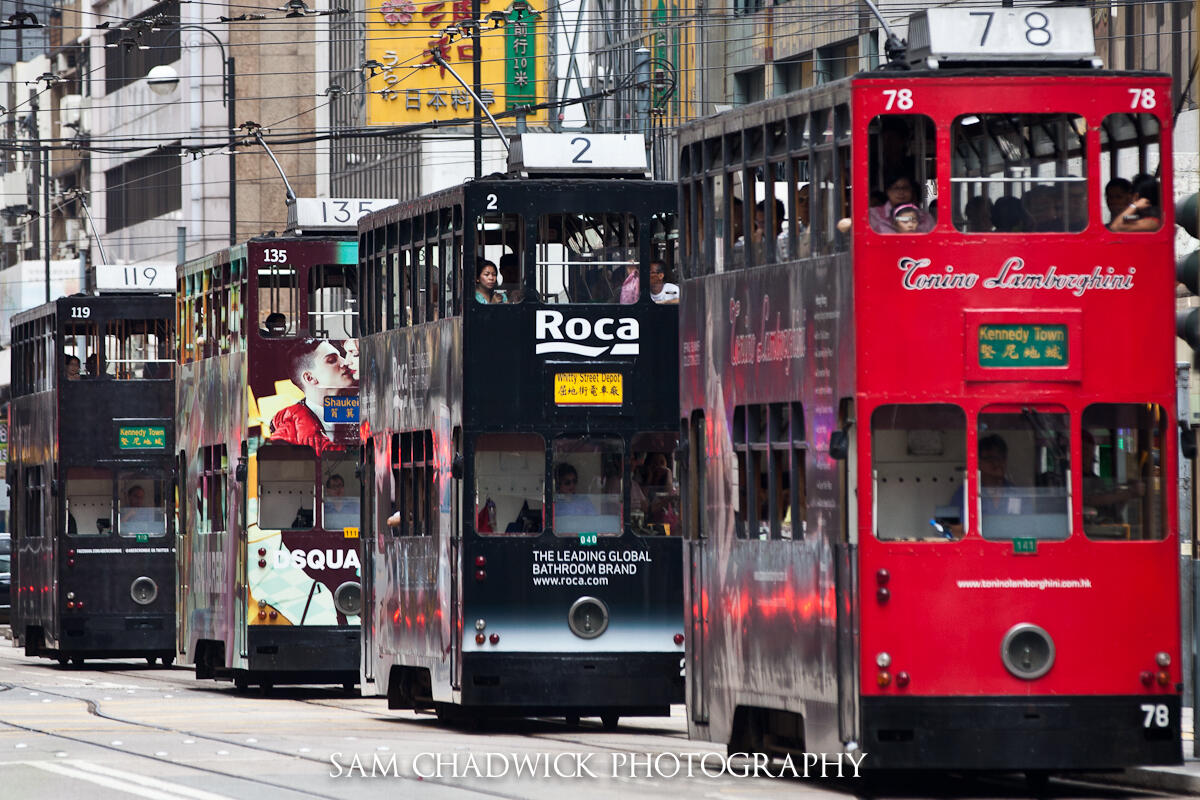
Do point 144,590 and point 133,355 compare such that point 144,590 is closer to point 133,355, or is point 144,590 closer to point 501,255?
point 133,355

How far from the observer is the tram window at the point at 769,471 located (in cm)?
1661

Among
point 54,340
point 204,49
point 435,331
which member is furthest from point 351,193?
point 435,331

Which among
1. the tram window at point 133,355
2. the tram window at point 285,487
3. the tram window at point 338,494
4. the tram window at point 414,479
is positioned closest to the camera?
the tram window at point 414,479

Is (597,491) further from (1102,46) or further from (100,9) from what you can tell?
(100,9)

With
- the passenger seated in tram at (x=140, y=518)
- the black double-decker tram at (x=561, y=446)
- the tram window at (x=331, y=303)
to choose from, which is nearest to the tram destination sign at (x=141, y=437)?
the passenger seated in tram at (x=140, y=518)

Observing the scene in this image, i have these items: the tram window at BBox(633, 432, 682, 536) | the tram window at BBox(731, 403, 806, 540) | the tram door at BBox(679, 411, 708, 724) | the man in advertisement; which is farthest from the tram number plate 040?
the man in advertisement

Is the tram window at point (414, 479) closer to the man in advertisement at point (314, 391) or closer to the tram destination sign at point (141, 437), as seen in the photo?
the man in advertisement at point (314, 391)

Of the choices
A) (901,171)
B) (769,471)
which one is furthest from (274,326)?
(901,171)

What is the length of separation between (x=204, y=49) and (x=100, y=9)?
13728 mm

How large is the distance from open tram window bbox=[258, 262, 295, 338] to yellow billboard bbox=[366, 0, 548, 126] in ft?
105

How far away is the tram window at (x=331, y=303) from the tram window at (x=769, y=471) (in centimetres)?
1193

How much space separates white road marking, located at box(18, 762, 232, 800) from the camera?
53.2 ft

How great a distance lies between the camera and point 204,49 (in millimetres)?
78812

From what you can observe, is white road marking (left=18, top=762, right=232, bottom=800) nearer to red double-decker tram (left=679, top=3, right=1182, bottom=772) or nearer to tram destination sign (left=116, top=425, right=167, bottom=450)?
red double-decker tram (left=679, top=3, right=1182, bottom=772)
